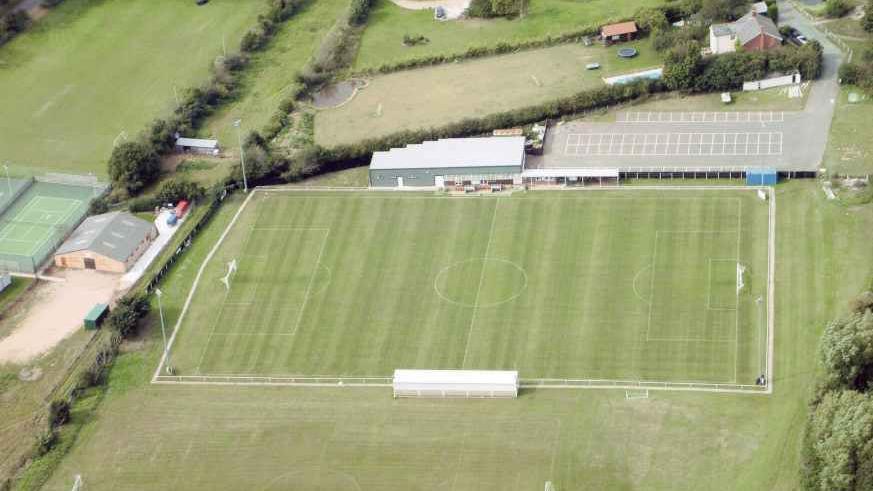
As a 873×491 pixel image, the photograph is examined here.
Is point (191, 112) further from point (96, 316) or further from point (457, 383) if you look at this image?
point (457, 383)

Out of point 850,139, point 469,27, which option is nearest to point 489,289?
point 850,139

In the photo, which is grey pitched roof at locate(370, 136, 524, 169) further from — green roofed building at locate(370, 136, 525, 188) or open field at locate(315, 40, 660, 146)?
open field at locate(315, 40, 660, 146)

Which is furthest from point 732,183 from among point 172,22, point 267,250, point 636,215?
point 172,22

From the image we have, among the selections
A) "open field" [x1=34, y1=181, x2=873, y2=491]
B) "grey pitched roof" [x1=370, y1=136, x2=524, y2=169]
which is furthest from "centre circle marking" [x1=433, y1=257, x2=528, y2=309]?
"grey pitched roof" [x1=370, y1=136, x2=524, y2=169]

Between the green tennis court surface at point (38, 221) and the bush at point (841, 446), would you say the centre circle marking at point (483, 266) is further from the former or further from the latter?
the green tennis court surface at point (38, 221)

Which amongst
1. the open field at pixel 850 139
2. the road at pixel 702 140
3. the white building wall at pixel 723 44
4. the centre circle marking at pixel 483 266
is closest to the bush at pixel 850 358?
the centre circle marking at pixel 483 266

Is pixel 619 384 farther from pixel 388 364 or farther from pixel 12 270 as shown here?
pixel 12 270
